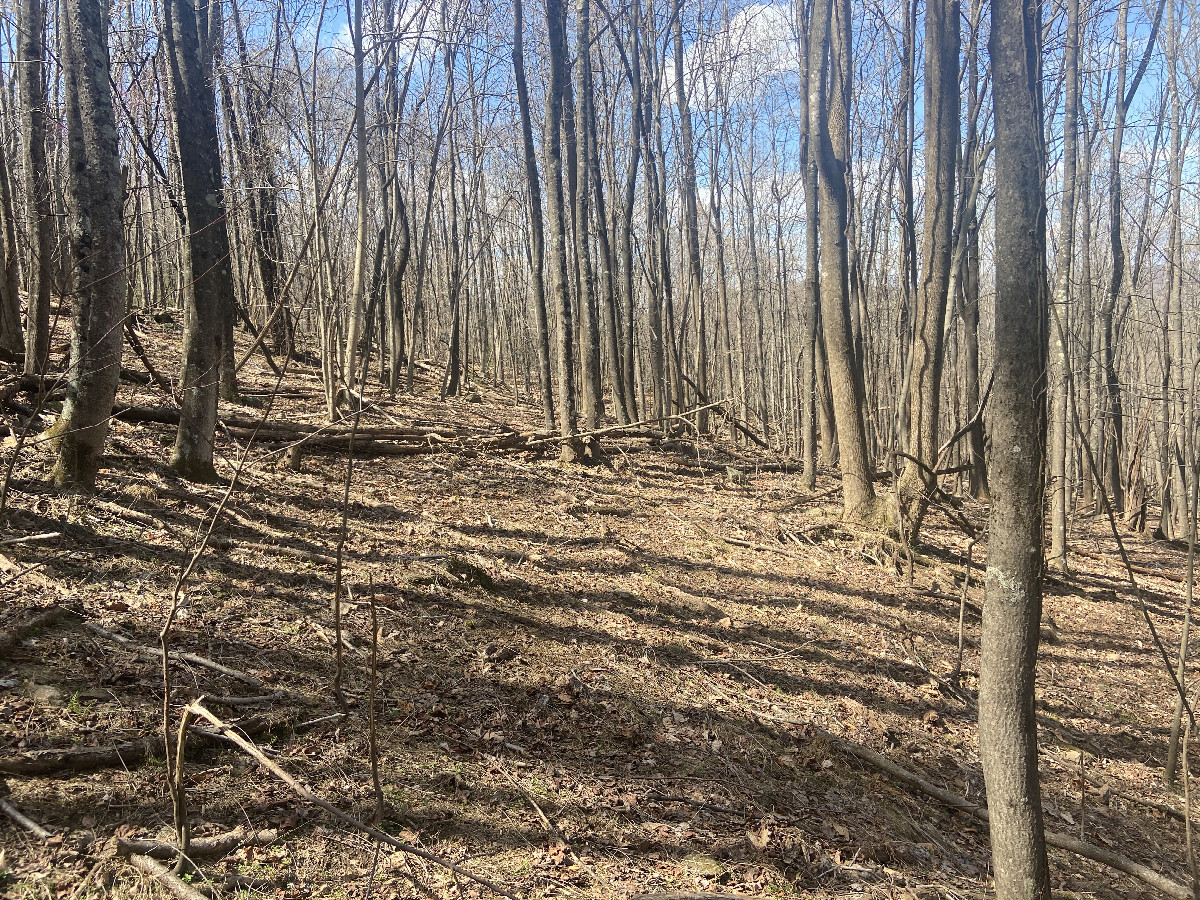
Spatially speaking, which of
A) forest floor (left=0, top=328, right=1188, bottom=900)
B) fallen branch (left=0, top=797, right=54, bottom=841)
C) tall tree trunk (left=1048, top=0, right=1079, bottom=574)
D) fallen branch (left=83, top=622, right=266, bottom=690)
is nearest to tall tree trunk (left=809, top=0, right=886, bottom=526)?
forest floor (left=0, top=328, right=1188, bottom=900)

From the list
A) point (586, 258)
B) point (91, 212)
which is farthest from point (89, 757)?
point (586, 258)

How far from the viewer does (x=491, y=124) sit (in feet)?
63.7

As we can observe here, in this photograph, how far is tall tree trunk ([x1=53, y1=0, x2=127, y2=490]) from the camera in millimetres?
4723

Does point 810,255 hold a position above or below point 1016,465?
above

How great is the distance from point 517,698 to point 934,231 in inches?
350

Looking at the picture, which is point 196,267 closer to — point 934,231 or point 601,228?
point 601,228

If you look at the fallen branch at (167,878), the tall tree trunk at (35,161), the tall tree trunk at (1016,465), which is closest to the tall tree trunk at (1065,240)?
the tall tree trunk at (1016,465)

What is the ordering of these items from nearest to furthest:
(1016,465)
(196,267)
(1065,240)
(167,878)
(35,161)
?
(167,878) → (1016,465) → (196,267) → (35,161) → (1065,240)

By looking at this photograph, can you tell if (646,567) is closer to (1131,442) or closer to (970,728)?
(970,728)

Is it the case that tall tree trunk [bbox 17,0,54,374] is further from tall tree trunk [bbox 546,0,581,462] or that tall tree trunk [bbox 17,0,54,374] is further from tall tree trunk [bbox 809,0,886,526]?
tall tree trunk [bbox 809,0,886,526]

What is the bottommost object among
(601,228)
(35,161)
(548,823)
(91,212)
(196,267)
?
(548,823)

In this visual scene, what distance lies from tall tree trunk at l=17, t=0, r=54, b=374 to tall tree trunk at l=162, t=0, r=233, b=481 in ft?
3.45

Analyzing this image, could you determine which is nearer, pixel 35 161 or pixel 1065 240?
pixel 35 161

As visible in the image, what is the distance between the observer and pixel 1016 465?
2.85m
